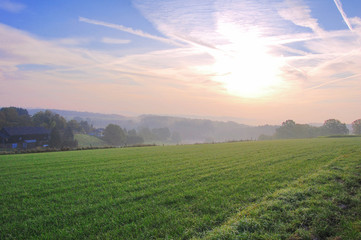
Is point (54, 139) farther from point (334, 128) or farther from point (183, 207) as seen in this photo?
point (334, 128)

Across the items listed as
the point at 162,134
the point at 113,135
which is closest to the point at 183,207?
the point at 113,135

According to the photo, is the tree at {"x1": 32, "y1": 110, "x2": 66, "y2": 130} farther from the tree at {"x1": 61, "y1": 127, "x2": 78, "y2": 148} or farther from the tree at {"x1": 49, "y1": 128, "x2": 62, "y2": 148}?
the tree at {"x1": 49, "y1": 128, "x2": 62, "y2": 148}

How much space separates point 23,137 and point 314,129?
13756cm

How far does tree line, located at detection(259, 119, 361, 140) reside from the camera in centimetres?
11186

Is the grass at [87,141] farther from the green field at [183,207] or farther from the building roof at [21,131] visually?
the green field at [183,207]

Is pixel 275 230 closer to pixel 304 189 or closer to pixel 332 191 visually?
pixel 304 189

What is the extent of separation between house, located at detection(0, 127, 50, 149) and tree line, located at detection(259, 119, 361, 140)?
117335 millimetres

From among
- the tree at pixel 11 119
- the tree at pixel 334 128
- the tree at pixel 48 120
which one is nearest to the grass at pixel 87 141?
the tree at pixel 48 120

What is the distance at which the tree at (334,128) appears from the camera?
112 metres

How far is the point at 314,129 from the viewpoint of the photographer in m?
121

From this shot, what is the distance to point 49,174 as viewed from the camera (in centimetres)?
1220

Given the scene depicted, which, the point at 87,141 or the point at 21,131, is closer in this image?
the point at 21,131

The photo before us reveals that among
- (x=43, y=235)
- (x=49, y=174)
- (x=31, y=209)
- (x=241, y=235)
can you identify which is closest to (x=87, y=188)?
(x=31, y=209)

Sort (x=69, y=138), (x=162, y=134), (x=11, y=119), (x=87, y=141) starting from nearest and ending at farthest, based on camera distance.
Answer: (x=11, y=119) < (x=69, y=138) < (x=87, y=141) < (x=162, y=134)
